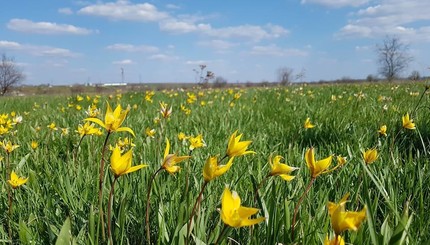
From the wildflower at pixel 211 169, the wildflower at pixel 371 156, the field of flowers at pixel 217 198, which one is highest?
the wildflower at pixel 211 169

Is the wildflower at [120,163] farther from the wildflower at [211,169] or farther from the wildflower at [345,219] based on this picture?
the wildflower at [345,219]

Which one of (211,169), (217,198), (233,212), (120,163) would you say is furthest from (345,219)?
(217,198)

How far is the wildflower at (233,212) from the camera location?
813 millimetres

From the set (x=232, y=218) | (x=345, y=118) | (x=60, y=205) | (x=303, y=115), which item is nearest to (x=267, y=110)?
(x=303, y=115)

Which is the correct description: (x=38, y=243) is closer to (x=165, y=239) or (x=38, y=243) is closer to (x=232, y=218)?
(x=165, y=239)

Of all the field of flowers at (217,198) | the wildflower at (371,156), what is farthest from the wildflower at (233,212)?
the wildflower at (371,156)

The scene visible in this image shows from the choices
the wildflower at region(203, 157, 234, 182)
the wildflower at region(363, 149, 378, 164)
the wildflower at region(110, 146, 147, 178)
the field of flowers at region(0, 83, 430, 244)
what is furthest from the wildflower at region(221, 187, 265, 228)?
the wildflower at region(363, 149, 378, 164)

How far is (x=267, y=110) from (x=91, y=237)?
465 cm

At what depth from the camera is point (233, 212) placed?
85 cm

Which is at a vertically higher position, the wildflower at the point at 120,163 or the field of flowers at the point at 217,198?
the wildflower at the point at 120,163

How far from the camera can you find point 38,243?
147cm

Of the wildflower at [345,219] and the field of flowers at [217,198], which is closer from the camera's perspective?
the wildflower at [345,219]

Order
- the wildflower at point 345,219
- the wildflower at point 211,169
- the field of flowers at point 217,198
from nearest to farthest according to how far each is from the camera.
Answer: the wildflower at point 345,219 < the wildflower at point 211,169 < the field of flowers at point 217,198

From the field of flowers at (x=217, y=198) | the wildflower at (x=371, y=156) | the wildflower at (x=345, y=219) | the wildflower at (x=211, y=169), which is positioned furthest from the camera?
the wildflower at (x=371, y=156)
